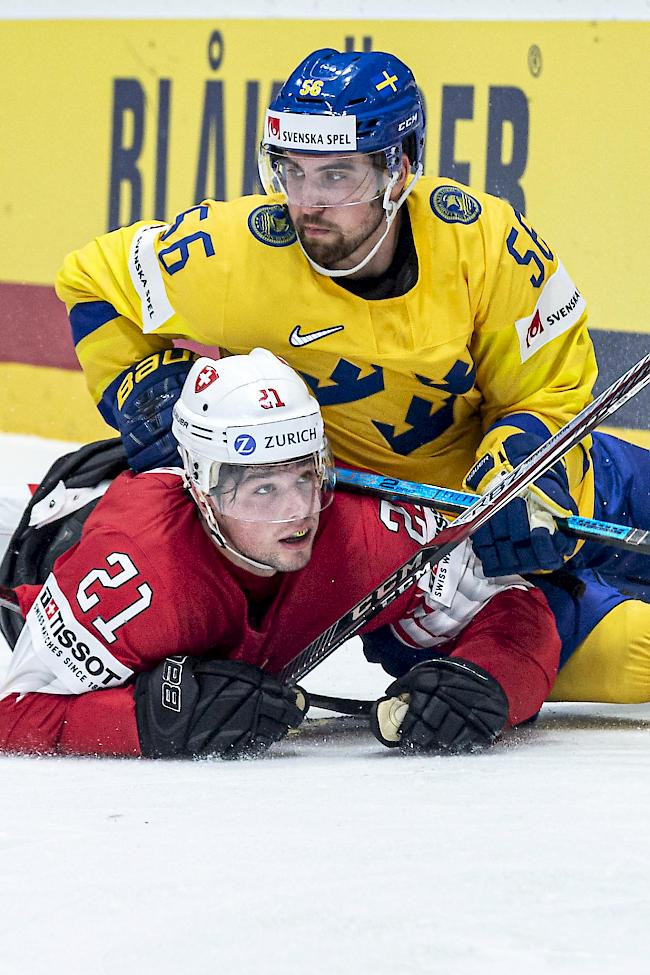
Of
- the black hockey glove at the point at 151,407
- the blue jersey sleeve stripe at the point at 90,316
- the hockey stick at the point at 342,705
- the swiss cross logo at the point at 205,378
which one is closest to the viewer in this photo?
the swiss cross logo at the point at 205,378

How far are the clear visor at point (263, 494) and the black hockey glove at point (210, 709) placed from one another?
25 centimetres

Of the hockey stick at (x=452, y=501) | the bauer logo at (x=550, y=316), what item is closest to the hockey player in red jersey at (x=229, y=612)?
the hockey stick at (x=452, y=501)

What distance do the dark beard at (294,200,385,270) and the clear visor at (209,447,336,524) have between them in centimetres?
49

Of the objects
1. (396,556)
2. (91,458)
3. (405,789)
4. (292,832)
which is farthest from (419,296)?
(292,832)

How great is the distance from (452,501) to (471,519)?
0.52ft

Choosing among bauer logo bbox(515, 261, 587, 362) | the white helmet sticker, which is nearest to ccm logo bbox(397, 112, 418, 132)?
the white helmet sticker

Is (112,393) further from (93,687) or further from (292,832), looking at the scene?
(292,832)

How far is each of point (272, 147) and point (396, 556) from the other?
2.59ft

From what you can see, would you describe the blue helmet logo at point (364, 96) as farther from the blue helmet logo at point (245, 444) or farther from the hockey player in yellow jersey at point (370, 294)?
the blue helmet logo at point (245, 444)

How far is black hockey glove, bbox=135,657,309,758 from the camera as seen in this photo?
2.46 m

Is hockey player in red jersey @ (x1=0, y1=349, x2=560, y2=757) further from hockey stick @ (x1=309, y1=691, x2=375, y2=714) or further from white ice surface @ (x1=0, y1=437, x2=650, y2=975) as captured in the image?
hockey stick @ (x1=309, y1=691, x2=375, y2=714)

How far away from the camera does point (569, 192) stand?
447cm

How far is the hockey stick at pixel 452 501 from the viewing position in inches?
107

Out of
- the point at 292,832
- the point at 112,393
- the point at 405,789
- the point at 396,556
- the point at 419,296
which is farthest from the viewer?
the point at 112,393
